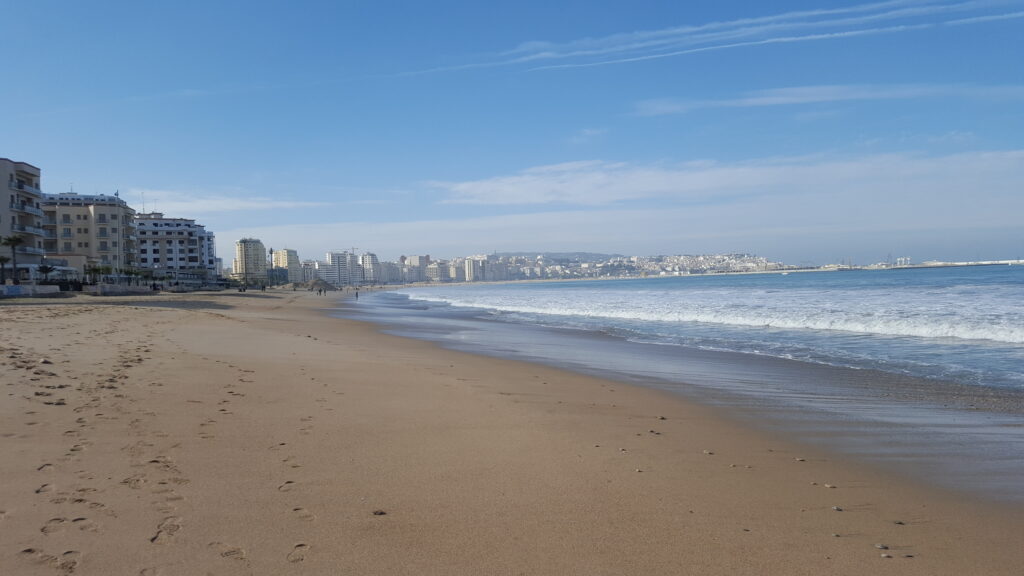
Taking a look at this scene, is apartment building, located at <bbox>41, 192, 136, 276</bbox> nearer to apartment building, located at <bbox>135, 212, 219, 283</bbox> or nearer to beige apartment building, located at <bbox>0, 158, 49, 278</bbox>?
beige apartment building, located at <bbox>0, 158, 49, 278</bbox>

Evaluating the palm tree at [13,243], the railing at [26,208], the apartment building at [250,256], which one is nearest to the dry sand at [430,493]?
the palm tree at [13,243]

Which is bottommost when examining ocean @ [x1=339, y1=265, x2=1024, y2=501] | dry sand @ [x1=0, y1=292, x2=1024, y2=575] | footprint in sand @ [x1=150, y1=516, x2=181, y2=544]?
ocean @ [x1=339, y1=265, x2=1024, y2=501]

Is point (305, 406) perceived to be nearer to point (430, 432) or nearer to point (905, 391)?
point (430, 432)

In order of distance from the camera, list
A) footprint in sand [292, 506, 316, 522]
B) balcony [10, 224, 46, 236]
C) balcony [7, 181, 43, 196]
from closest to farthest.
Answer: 1. footprint in sand [292, 506, 316, 522]
2. balcony [7, 181, 43, 196]
3. balcony [10, 224, 46, 236]

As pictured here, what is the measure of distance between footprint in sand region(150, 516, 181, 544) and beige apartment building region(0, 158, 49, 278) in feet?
178

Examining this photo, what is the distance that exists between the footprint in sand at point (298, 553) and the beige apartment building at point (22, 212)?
180ft

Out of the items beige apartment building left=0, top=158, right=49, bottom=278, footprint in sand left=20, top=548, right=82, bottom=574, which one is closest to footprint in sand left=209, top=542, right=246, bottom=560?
footprint in sand left=20, top=548, right=82, bottom=574

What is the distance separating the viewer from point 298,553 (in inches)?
115

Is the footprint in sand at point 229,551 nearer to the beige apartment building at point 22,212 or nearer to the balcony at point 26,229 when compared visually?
the beige apartment building at point 22,212

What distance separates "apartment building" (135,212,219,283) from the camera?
366 feet

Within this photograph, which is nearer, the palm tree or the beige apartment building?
the palm tree

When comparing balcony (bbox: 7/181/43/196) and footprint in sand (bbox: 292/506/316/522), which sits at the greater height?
balcony (bbox: 7/181/43/196)

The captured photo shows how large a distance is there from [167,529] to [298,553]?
0.73 meters

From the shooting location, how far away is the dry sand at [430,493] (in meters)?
2.94
